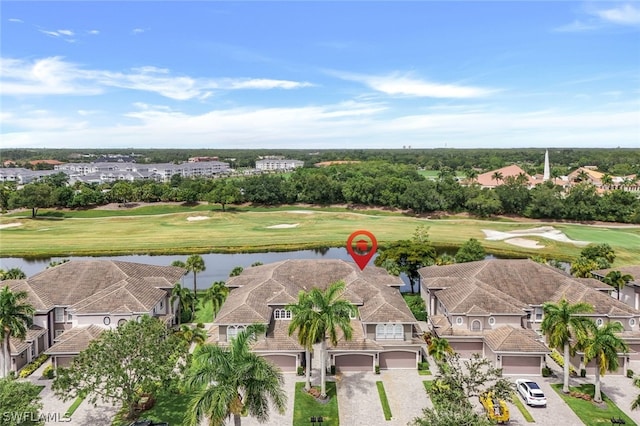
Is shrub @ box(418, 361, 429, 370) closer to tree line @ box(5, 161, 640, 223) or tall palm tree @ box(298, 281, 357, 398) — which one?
tall palm tree @ box(298, 281, 357, 398)

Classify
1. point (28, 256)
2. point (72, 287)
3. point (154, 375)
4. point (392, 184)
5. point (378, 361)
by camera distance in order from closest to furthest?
point (154, 375) → point (378, 361) → point (72, 287) → point (28, 256) → point (392, 184)

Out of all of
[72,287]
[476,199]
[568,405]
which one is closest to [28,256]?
[72,287]

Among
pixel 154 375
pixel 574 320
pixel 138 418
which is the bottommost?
pixel 138 418

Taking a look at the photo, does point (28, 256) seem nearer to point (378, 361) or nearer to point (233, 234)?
point (233, 234)

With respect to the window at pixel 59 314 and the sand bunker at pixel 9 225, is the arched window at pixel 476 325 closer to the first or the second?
the window at pixel 59 314

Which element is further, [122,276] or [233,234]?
[233,234]

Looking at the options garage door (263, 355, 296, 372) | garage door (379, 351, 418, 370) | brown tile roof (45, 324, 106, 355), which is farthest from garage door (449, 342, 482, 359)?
brown tile roof (45, 324, 106, 355)

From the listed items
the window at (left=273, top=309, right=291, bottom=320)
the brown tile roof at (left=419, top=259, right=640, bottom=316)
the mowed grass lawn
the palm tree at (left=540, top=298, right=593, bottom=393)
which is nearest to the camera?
the palm tree at (left=540, top=298, right=593, bottom=393)

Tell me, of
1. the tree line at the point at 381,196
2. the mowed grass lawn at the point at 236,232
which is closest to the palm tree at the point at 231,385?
the mowed grass lawn at the point at 236,232
